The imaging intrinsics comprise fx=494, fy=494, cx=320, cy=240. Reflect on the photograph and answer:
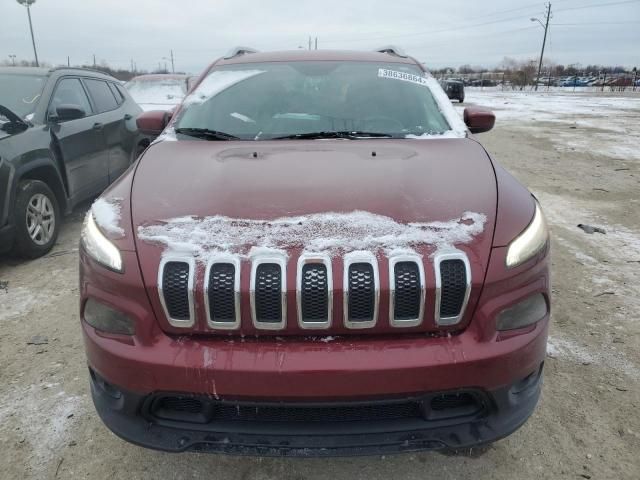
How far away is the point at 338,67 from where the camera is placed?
3.37 meters

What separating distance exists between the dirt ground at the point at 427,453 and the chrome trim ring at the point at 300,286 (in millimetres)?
827

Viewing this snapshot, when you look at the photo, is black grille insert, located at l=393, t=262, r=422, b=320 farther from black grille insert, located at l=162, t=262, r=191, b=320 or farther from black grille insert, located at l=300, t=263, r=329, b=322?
black grille insert, located at l=162, t=262, r=191, b=320

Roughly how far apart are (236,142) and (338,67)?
3.51 ft

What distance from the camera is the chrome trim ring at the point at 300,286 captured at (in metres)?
1.69

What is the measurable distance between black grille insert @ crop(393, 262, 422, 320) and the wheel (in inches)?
147

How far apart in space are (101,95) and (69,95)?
781 millimetres

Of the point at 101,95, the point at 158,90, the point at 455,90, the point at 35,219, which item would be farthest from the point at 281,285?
the point at 455,90

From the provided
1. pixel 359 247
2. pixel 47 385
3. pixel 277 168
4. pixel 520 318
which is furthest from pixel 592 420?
pixel 47 385

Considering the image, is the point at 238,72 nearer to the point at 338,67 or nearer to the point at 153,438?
the point at 338,67

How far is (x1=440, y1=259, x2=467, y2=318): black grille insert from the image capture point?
173 cm

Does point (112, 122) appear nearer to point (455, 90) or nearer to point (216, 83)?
point (216, 83)

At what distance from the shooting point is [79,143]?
513cm

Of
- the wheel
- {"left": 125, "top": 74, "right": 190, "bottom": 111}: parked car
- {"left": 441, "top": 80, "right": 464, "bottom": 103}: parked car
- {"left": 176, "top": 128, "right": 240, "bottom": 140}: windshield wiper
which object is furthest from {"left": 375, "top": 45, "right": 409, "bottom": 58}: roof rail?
{"left": 441, "top": 80, "right": 464, "bottom": 103}: parked car

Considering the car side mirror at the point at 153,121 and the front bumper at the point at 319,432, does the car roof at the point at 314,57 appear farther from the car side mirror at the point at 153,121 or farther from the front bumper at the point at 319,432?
the front bumper at the point at 319,432
